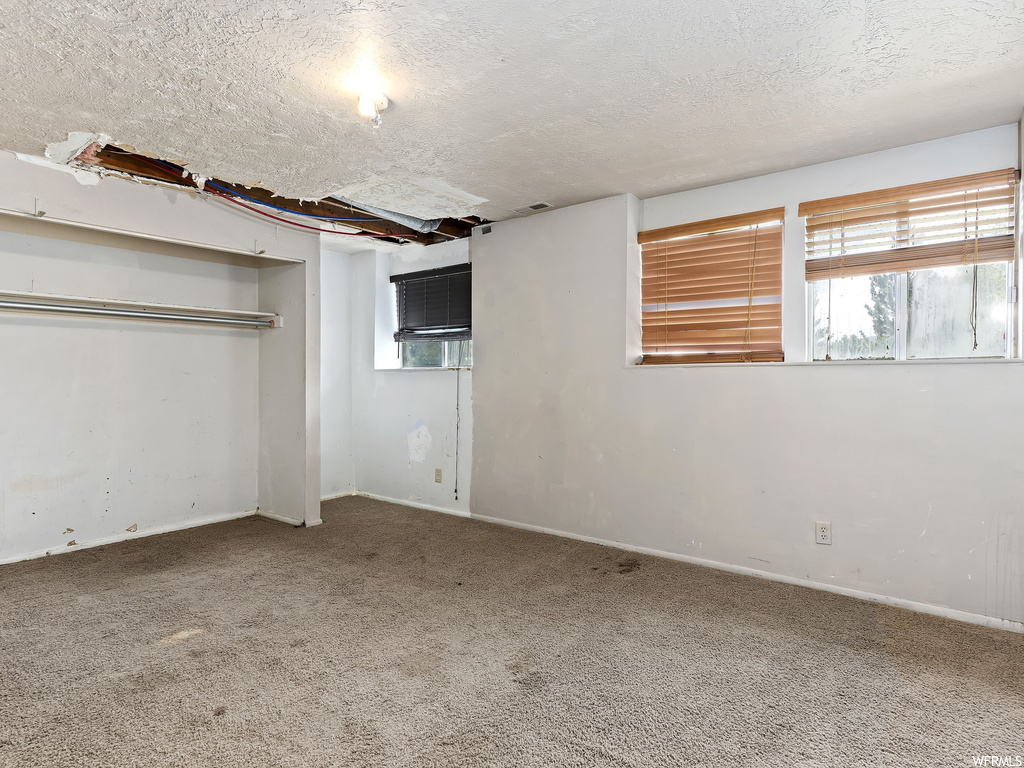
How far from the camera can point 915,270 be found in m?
2.92

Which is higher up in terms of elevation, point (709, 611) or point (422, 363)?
point (422, 363)

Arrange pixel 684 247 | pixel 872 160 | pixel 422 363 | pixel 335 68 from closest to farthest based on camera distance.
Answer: pixel 335 68, pixel 872 160, pixel 684 247, pixel 422 363

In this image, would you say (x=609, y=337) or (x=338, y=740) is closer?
(x=338, y=740)

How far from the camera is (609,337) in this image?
3791mm

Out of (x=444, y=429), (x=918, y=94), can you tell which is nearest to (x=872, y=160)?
(x=918, y=94)

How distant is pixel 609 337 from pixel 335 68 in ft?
7.48

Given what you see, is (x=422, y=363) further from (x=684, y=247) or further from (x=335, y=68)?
(x=335, y=68)

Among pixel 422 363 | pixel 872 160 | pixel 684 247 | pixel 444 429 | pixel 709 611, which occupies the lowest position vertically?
pixel 709 611

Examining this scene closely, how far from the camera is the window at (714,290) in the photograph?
11.0 feet

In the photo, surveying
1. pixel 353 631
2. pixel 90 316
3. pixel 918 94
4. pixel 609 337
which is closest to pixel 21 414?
pixel 90 316

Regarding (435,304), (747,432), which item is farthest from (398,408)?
(747,432)

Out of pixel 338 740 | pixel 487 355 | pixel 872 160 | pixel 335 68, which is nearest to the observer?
pixel 338 740

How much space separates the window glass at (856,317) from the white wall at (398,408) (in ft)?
8.30

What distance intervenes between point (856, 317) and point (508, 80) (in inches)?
88.6
